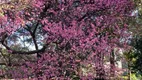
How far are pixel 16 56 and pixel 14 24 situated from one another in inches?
86.3

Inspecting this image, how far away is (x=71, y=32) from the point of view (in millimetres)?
8297

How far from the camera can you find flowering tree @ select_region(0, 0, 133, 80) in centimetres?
843

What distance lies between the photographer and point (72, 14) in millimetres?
9125

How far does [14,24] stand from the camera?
8500mm

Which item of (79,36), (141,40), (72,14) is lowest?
→ (141,40)

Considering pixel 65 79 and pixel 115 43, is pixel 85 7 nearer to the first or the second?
Answer: pixel 115 43

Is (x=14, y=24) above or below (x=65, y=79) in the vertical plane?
above

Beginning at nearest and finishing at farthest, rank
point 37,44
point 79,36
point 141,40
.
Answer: point 79,36
point 37,44
point 141,40

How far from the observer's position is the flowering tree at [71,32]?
27.7ft

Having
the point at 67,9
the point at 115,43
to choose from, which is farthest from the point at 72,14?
the point at 115,43

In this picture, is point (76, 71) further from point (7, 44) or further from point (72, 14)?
point (7, 44)

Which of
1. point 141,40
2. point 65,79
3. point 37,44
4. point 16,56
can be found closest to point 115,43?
point 65,79

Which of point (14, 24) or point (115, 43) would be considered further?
point (115, 43)

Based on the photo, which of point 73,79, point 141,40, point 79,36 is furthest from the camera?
point 141,40
